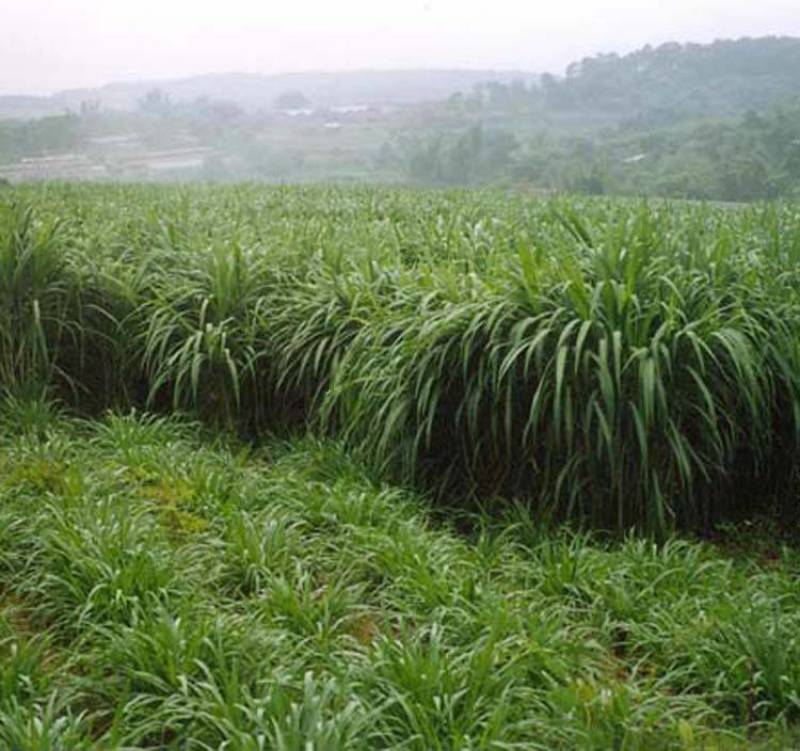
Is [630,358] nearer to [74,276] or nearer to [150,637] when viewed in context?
[150,637]

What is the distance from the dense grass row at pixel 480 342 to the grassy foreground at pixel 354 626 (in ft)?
0.80

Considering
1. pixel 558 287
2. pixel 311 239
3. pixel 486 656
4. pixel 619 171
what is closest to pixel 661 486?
pixel 558 287

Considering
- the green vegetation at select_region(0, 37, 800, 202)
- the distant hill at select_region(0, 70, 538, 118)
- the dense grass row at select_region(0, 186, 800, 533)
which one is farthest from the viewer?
the distant hill at select_region(0, 70, 538, 118)

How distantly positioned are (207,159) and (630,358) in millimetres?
6068

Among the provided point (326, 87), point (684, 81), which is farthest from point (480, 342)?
point (326, 87)

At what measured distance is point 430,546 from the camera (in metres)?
2.22

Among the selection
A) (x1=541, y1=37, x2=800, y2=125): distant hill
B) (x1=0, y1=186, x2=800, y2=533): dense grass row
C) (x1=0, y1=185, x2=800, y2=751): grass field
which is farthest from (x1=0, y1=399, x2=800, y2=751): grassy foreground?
(x1=541, y1=37, x2=800, y2=125): distant hill

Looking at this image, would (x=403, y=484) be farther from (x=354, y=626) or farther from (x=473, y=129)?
(x=473, y=129)

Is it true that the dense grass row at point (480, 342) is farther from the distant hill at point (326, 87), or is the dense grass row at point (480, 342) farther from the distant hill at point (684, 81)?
the distant hill at point (326, 87)

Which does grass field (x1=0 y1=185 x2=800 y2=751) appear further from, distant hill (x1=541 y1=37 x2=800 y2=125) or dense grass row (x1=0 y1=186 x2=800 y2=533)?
distant hill (x1=541 y1=37 x2=800 y2=125)

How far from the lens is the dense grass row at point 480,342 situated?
253 centimetres

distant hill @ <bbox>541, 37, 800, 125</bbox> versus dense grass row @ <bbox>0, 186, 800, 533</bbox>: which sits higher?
distant hill @ <bbox>541, 37, 800, 125</bbox>

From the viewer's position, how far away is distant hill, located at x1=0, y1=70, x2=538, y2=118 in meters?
8.09

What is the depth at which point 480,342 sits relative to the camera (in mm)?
2729
